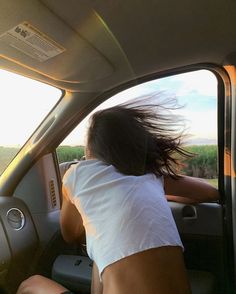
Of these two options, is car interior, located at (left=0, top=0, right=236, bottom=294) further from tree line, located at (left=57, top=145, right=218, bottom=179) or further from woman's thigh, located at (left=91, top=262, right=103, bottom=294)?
woman's thigh, located at (left=91, top=262, right=103, bottom=294)

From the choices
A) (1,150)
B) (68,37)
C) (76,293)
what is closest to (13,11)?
(68,37)

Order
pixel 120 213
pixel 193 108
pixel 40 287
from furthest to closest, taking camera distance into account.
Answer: pixel 193 108 → pixel 40 287 → pixel 120 213

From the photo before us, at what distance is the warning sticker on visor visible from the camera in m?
1.69

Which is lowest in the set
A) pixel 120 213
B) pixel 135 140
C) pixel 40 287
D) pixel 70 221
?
pixel 40 287

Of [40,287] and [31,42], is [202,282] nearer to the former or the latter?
[40,287]

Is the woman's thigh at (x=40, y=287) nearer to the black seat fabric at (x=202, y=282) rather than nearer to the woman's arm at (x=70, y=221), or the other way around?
the woman's arm at (x=70, y=221)

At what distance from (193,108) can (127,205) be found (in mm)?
876

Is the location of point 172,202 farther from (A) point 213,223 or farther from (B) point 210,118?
(B) point 210,118

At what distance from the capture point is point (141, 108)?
1958mm

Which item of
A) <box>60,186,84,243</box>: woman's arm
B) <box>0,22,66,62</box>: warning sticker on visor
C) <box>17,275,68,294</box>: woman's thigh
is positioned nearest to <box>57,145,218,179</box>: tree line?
<box>60,186,84,243</box>: woman's arm

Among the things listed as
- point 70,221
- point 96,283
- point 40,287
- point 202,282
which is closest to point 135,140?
point 70,221

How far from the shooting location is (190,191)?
90.6 inches

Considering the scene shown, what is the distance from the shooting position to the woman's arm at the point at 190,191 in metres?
2.21

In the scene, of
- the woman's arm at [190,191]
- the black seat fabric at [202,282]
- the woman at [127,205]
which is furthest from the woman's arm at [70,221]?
the black seat fabric at [202,282]
